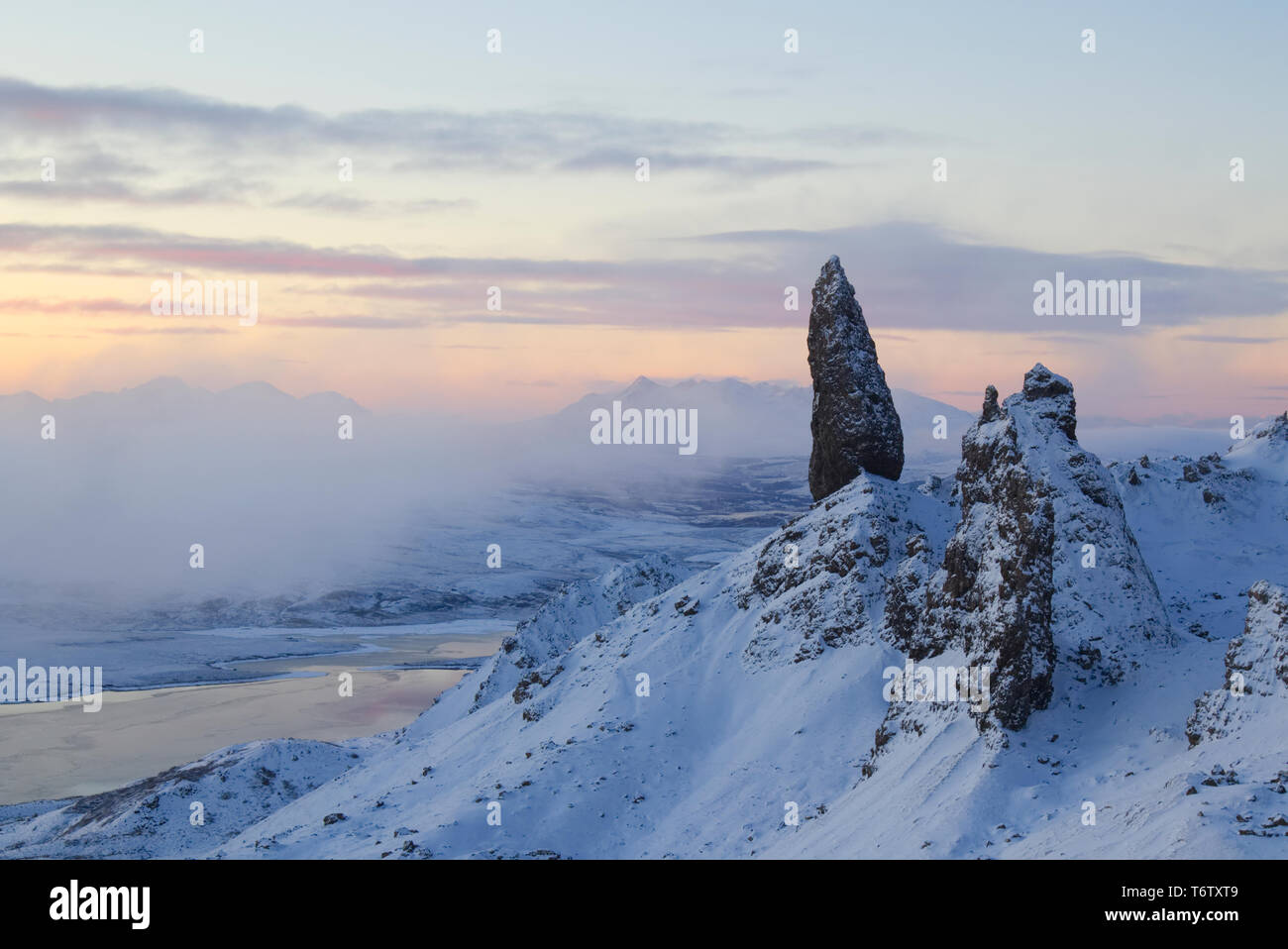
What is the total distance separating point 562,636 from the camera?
98.0 metres

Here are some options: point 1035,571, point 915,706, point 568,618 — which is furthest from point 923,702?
point 568,618

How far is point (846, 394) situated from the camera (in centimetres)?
7306

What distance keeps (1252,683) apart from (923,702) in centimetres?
1434

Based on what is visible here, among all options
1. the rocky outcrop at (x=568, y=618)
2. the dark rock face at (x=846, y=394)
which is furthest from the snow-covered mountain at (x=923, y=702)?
the rocky outcrop at (x=568, y=618)

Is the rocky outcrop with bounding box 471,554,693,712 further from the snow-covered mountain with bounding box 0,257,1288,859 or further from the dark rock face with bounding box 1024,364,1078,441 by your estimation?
the dark rock face with bounding box 1024,364,1078,441

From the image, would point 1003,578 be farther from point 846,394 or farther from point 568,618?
point 568,618

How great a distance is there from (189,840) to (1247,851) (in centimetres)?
7070

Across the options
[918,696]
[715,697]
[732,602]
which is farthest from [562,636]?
[918,696]

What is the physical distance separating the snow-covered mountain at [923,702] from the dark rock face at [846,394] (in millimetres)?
2607

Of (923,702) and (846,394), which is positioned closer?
(923,702)

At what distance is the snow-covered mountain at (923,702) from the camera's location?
3922 centimetres

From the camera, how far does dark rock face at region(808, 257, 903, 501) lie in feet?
240

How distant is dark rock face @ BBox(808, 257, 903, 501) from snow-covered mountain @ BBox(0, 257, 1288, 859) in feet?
8.55

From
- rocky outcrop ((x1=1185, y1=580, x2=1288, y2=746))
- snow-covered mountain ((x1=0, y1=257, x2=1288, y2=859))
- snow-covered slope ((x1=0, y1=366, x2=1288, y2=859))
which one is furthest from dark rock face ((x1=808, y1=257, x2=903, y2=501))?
rocky outcrop ((x1=1185, y1=580, x2=1288, y2=746))
